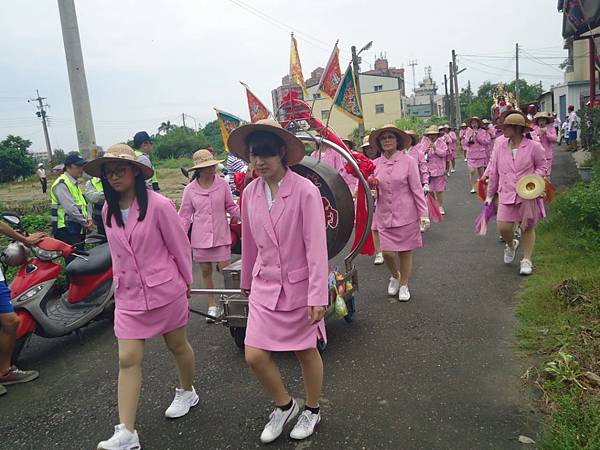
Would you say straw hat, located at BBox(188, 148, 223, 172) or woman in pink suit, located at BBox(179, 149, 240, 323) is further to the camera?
woman in pink suit, located at BBox(179, 149, 240, 323)

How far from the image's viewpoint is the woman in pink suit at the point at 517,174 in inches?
221

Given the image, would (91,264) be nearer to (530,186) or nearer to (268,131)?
(268,131)

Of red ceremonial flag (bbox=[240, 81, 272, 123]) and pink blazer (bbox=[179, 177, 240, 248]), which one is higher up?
red ceremonial flag (bbox=[240, 81, 272, 123])

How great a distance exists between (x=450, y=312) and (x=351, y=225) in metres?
1.47

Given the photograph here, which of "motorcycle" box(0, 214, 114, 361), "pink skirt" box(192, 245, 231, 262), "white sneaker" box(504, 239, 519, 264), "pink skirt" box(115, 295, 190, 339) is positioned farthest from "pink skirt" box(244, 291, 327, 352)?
"white sneaker" box(504, 239, 519, 264)

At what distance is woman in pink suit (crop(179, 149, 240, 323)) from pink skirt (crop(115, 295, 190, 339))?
6.08 ft

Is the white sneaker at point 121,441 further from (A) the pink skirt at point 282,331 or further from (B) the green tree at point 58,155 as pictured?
(B) the green tree at point 58,155

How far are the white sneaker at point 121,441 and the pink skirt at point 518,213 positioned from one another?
15.3ft

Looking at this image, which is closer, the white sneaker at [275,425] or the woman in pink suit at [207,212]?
the white sneaker at [275,425]

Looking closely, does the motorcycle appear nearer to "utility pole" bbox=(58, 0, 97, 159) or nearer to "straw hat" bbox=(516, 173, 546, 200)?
"utility pole" bbox=(58, 0, 97, 159)

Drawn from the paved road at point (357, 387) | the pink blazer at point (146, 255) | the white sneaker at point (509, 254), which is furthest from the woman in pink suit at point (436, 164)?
the pink blazer at point (146, 255)

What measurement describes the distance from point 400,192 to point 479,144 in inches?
288

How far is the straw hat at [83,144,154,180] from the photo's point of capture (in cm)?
290

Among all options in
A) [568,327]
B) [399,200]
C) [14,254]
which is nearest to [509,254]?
[399,200]
